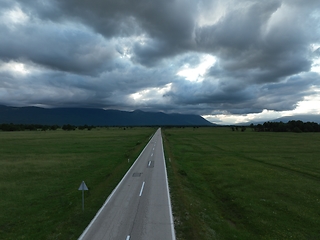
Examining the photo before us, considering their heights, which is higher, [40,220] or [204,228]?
[204,228]

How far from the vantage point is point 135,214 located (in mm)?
14008

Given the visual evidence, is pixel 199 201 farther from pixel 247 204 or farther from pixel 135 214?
pixel 135 214

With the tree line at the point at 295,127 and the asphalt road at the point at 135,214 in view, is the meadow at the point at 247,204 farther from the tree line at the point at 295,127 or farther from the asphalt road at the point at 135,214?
the tree line at the point at 295,127

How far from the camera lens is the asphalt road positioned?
11.6 m

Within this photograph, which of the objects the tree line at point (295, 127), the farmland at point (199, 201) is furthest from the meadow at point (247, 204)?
the tree line at point (295, 127)

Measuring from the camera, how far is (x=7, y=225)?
1443cm

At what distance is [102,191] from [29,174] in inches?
586

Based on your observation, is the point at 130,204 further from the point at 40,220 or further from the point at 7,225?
the point at 7,225

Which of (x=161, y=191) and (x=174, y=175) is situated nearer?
(x=161, y=191)

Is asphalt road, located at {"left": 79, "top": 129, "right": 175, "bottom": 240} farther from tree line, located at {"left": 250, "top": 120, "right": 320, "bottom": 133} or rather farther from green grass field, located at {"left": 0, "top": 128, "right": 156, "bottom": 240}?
tree line, located at {"left": 250, "top": 120, "right": 320, "bottom": 133}

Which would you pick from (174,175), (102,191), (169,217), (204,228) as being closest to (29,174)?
(102,191)

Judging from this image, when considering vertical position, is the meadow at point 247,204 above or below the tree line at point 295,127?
below

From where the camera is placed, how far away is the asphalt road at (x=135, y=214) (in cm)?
1159

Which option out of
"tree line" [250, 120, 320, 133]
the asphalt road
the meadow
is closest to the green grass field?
the asphalt road
